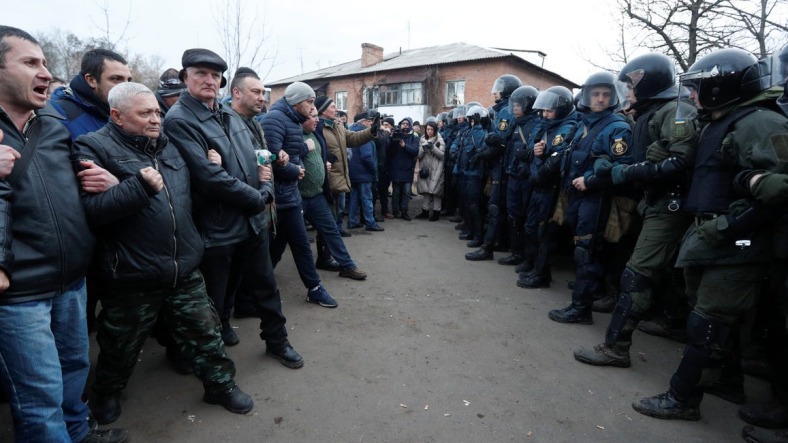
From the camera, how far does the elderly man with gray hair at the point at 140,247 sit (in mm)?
2100

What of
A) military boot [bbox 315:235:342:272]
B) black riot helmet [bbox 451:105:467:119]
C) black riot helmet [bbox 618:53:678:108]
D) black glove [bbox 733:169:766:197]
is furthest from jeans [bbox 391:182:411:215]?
black glove [bbox 733:169:766:197]

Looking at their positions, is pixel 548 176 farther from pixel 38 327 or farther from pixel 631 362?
pixel 38 327

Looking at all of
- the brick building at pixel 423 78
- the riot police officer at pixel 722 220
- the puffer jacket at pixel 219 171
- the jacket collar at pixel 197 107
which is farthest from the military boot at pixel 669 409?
the brick building at pixel 423 78

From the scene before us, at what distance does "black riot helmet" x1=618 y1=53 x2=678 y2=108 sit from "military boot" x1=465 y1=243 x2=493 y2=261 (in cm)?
301

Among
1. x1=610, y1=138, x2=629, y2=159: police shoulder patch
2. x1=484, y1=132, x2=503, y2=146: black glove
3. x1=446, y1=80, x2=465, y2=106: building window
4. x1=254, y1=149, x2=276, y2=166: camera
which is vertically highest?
x1=446, y1=80, x2=465, y2=106: building window

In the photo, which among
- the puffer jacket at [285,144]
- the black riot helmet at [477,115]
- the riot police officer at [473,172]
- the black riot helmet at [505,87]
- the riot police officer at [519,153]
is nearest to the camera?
the puffer jacket at [285,144]

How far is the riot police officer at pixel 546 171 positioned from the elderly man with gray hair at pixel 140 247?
354 cm

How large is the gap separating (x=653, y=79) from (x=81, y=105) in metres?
4.09

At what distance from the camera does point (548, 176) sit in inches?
182

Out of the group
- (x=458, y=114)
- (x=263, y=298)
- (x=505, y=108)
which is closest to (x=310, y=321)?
(x=263, y=298)

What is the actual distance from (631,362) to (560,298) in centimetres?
137

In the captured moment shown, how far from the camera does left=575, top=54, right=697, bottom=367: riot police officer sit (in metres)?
2.97

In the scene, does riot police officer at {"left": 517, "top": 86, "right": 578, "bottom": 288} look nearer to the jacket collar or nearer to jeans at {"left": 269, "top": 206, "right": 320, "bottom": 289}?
jeans at {"left": 269, "top": 206, "right": 320, "bottom": 289}

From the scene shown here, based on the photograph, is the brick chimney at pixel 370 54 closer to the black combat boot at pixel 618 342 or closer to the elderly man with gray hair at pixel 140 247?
the black combat boot at pixel 618 342
